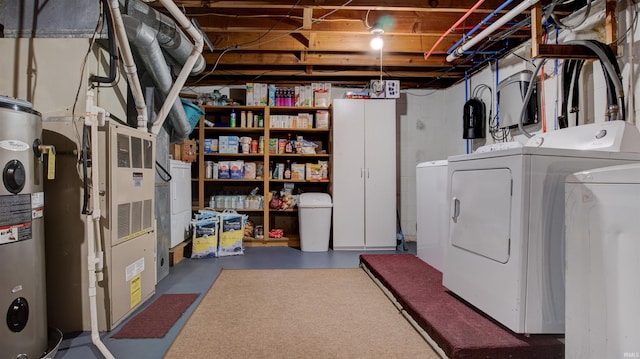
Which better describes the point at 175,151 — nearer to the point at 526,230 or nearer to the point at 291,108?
the point at 291,108

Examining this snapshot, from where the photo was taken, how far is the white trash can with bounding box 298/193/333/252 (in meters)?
3.97

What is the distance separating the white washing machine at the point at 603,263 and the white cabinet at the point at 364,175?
2.78 metres

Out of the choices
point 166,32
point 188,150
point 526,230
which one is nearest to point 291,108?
point 188,150

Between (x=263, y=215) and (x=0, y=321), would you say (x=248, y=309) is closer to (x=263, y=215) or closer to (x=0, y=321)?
(x=0, y=321)

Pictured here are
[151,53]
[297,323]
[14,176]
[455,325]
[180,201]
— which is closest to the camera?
[14,176]

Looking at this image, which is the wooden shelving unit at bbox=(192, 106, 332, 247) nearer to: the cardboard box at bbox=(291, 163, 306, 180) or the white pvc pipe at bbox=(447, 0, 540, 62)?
the cardboard box at bbox=(291, 163, 306, 180)

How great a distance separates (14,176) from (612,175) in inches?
95.6

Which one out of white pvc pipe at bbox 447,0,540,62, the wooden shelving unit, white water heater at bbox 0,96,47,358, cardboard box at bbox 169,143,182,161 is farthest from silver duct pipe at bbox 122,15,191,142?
white pvc pipe at bbox 447,0,540,62

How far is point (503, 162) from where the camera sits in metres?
1.67

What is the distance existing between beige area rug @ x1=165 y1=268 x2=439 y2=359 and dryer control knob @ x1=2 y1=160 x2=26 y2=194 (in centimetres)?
107

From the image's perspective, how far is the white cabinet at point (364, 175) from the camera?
408 centimetres

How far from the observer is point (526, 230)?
61.0 inches

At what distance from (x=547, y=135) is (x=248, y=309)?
2.49 m

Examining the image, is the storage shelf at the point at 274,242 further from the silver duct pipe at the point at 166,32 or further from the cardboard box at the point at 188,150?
the silver duct pipe at the point at 166,32
